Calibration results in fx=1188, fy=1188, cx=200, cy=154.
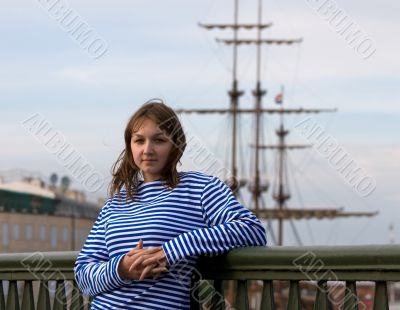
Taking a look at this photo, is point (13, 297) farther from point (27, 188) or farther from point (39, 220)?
point (27, 188)

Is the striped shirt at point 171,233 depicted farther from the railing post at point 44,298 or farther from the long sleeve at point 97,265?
the railing post at point 44,298

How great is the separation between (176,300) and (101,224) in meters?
0.44

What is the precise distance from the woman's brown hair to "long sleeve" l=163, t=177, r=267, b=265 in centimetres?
18

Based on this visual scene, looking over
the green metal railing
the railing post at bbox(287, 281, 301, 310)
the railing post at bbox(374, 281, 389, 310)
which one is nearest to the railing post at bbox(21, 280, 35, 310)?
the green metal railing

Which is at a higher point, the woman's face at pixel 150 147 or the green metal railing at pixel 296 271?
the woman's face at pixel 150 147

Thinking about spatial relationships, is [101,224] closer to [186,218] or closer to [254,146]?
[186,218]

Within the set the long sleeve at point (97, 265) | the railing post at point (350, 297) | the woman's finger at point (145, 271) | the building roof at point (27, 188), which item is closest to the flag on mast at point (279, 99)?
the building roof at point (27, 188)

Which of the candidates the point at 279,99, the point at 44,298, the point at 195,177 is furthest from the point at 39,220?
the point at 195,177

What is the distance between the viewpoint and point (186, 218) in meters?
4.45

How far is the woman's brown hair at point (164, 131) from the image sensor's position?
4453 millimetres

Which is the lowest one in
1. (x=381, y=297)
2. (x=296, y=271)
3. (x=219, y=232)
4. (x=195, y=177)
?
(x=381, y=297)

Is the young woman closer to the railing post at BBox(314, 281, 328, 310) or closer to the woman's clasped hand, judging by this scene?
the woman's clasped hand

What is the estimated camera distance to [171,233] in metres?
4.41

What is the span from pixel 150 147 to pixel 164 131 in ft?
0.26
